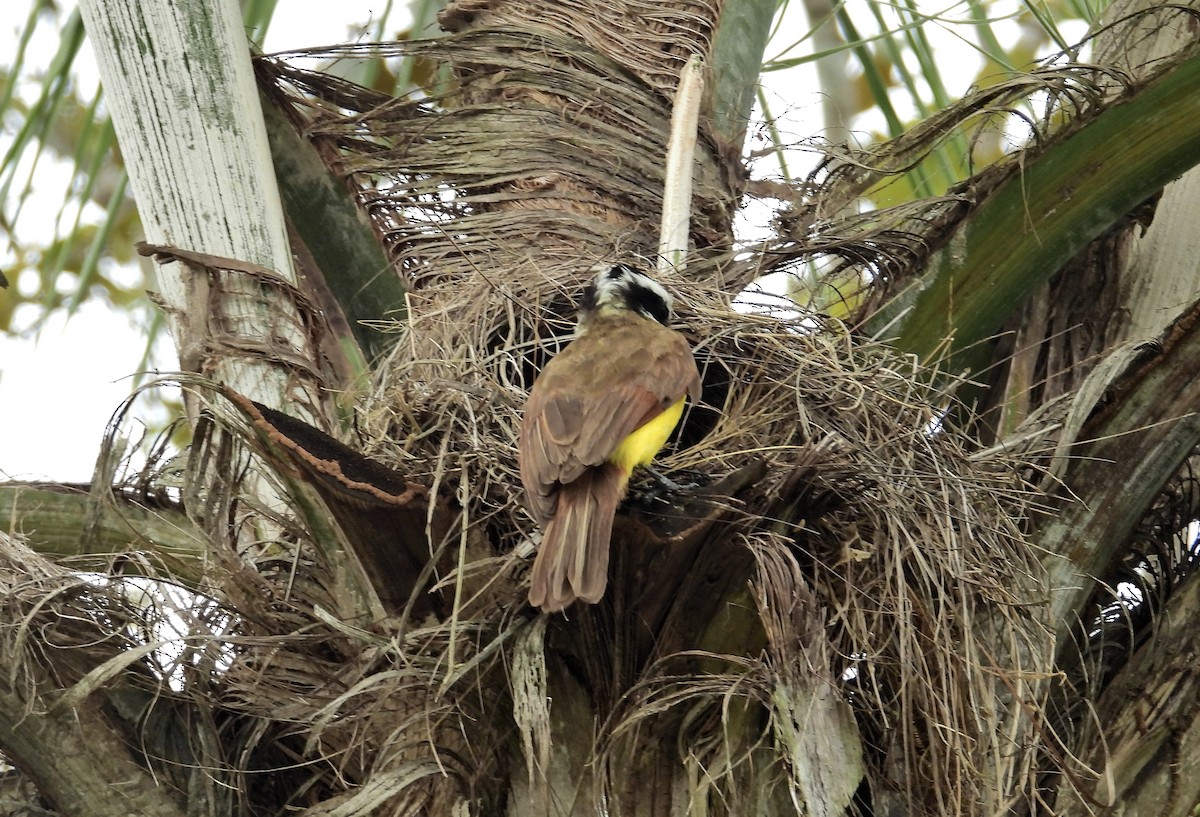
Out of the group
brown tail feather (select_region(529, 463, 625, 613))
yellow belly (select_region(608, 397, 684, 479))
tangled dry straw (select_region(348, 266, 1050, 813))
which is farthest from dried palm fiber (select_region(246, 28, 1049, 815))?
brown tail feather (select_region(529, 463, 625, 613))

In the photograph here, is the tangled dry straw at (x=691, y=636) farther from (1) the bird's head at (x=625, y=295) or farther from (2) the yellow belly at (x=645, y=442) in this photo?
(1) the bird's head at (x=625, y=295)

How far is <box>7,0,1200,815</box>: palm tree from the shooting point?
439 cm

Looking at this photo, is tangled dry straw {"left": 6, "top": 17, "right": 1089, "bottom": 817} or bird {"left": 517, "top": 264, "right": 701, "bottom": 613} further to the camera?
tangled dry straw {"left": 6, "top": 17, "right": 1089, "bottom": 817}

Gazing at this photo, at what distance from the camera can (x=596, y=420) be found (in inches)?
187

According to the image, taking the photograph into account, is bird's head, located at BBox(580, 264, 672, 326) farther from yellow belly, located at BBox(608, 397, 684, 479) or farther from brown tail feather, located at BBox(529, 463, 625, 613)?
brown tail feather, located at BBox(529, 463, 625, 613)

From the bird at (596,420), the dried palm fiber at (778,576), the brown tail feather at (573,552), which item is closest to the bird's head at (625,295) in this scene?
the bird at (596,420)

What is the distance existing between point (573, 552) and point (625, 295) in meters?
1.61

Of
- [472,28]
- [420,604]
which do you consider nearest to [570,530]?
[420,604]

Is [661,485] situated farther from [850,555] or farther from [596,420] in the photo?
[850,555]

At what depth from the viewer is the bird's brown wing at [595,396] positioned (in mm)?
4410

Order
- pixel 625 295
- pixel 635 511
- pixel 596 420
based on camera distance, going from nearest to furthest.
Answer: pixel 635 511, pixel 596 420, pixel 625 295

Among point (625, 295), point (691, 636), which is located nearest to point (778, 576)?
point (691, 636)

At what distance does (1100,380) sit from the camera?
5113 millimetres

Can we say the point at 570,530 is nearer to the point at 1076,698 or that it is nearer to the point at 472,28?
the point at 1076,698
